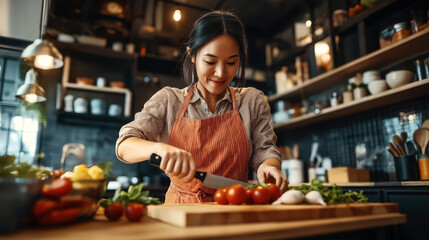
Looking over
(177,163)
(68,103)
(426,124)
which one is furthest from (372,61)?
(68,103)

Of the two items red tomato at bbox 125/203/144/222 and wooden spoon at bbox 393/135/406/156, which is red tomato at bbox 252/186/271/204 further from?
wooden spoon at bbox 393/135/406/156

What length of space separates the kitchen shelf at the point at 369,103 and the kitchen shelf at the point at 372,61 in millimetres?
360

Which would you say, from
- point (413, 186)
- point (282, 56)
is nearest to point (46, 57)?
point (413, 186)

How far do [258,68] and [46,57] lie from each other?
4057mm

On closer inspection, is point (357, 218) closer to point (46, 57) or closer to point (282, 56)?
point (46, 57)

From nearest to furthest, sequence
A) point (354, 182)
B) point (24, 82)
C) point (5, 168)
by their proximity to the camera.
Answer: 1. point (5, 168)
2. point (24, 82)
3. point (354, 182)

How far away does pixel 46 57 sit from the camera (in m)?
1.43

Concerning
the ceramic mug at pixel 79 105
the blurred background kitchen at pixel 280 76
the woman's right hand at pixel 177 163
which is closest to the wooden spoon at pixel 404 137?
the blurred background kitchen at pixel 280 76

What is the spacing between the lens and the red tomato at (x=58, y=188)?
83 centimetres

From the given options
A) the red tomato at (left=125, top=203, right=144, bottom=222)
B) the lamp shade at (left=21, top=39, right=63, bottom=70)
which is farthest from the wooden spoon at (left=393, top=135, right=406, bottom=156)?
the lamp shade at (left=21, top=39, right=63, bottom=70)

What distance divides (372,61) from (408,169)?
1084 millimetres

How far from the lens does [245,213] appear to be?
3.09 feet

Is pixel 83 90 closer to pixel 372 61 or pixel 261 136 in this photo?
pixel 261 136

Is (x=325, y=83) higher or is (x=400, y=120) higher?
(x=325, y=83)
